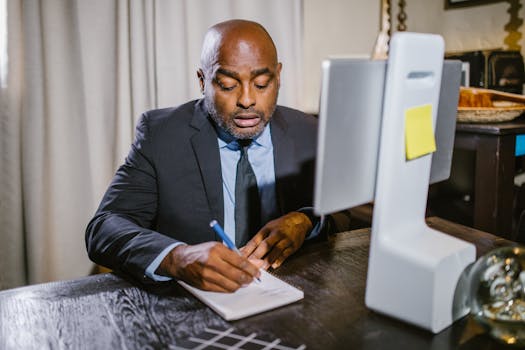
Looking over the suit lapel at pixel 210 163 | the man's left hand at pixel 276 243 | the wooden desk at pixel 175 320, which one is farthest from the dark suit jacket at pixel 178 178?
the wooden desk at pixel 175 320

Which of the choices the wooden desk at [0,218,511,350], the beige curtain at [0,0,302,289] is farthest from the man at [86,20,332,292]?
the beige curtain at [0,0,302,289]

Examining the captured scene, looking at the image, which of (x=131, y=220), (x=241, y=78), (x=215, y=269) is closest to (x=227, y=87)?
(x=241, y=78)

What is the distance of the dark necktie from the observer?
4.84 feet

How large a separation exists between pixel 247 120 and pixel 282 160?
208mm

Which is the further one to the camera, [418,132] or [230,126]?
[230,126]

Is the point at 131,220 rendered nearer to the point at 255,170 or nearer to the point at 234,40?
the point at 255,170

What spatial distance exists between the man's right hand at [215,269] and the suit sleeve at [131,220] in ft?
0.30

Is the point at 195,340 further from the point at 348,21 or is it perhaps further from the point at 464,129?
the point at 348,21

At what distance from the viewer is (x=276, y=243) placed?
3.87 feet

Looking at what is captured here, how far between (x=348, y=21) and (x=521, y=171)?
126 cm

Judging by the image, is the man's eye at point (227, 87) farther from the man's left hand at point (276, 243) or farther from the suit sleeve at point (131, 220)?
the man's left hand at point (276, 243)

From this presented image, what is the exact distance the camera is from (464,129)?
78.4 inches

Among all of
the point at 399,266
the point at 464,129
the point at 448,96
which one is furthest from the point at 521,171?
the point at 399,266

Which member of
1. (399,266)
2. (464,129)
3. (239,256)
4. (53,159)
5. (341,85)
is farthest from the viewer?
(53,159)
